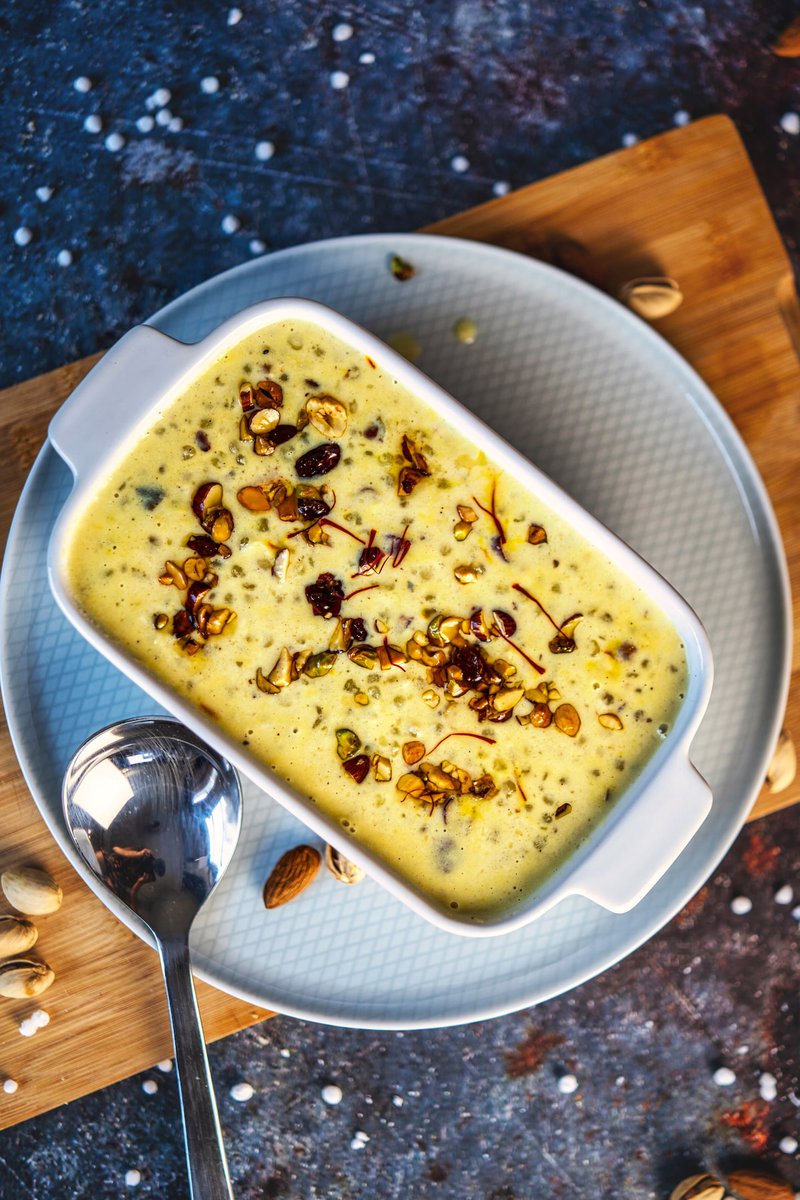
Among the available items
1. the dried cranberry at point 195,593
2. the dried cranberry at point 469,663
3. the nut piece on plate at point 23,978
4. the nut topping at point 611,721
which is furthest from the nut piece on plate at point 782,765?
the nut piece on plate at point 23,978

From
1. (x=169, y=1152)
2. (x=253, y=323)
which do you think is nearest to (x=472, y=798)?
(x=253, y=323)

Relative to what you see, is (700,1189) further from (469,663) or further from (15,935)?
(15,935)

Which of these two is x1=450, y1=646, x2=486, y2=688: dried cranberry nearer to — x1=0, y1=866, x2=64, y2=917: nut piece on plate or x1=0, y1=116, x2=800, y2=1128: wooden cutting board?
x1=0, y1=116, x2=800, y2=1128: wooden cutting board

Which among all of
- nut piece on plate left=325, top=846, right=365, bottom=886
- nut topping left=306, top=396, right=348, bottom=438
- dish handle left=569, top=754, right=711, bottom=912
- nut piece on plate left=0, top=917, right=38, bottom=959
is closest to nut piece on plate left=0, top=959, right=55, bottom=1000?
nut piece on plate left=0, top=917, right=38, bottom=959

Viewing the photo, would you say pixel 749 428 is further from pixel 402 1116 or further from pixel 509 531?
pixel 402 1116

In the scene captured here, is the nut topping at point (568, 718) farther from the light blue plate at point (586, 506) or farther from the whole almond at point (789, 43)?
the whole almond at point (789, 43)

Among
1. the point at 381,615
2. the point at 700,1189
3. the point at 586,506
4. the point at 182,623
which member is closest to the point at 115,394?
the point at 182,623
